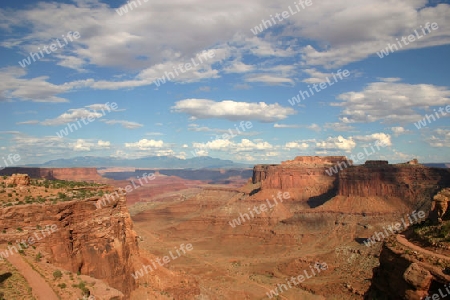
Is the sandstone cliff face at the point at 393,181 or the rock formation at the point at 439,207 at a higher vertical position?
the rock formation at the point at 439,207

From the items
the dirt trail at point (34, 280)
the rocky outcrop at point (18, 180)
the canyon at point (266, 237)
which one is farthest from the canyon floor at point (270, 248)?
the dirt trail at point (34, 280)

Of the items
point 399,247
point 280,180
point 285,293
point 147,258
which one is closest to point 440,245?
point 399,247

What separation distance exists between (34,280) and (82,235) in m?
5.31

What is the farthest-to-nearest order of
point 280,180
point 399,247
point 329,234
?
point 280,180 → point 329,234 → point 399,247

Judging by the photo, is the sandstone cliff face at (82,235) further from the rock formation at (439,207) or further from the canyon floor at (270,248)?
the rock formation at (439,207)

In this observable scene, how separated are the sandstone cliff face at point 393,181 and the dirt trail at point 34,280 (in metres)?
72.9

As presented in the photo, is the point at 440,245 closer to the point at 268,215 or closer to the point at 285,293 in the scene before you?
the point at 285,293

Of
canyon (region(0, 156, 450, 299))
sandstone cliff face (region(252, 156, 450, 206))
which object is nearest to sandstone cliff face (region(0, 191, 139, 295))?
canyon (region(0, 156, 450, 299))

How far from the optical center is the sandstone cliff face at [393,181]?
7338cm

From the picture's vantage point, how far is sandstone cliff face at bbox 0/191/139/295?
2048cm

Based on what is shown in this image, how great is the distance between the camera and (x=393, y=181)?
78.6m

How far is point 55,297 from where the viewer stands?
16922 mm

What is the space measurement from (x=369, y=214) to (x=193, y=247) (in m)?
38.3

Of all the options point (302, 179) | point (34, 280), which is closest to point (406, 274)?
point (34, 280)
